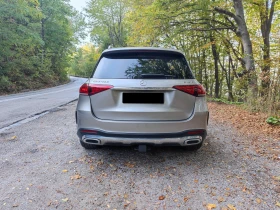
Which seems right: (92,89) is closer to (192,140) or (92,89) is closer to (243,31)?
(192,140)

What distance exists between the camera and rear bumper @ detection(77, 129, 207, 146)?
92.4 inches

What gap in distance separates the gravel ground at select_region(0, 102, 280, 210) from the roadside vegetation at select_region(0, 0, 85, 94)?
468 inches

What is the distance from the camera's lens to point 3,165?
106 inches

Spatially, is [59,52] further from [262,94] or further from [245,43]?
[262,94]

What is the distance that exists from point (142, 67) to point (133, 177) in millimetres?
1364

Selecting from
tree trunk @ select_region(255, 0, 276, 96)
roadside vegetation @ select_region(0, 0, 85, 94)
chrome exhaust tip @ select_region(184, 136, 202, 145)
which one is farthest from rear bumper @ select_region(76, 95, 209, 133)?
roadside vegetation @ select_region(0, 0, 85, 94)

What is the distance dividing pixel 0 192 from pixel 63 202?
2.39 feet

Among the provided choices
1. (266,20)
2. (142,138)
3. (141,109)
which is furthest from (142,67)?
(266,20)

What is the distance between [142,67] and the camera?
A: 2541mm

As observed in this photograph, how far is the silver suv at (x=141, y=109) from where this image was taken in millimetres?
2342

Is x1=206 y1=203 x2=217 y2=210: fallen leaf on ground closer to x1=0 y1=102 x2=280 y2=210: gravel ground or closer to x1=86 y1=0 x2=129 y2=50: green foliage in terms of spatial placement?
x1=0 y1=102 x2=280 y2=210: gravel ground

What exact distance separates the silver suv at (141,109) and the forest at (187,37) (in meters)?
4.04

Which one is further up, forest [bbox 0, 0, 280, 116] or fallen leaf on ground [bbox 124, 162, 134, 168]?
forest [bbox 0, 0, 280, 116]

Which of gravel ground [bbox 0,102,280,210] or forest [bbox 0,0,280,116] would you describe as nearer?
gravel ground [bbox 0,102,280,210]
